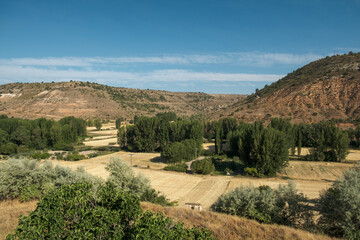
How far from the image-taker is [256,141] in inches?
1795

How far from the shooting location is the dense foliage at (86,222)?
26.9ft

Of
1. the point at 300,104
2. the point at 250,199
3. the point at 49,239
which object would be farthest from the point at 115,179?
the point at 300,104

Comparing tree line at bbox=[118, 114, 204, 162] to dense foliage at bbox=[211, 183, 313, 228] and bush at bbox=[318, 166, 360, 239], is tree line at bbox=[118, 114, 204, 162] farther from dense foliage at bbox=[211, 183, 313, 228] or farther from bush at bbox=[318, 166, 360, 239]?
bush at bbox=[318, 166, 360, 239]

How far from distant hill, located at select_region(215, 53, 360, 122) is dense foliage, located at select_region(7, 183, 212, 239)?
98756 millimetres

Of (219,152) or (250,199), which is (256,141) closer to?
(219,152)

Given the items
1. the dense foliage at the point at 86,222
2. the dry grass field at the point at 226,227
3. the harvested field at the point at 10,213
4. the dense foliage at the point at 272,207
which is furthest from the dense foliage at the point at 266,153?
the dense foliage at the point at 86,222

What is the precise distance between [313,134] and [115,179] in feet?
217

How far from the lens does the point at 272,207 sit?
1823 centimetres

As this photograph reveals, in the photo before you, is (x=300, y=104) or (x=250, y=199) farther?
(x=300, y=104)

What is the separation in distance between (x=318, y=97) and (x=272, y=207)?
4030 inches

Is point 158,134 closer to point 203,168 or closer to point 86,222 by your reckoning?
point 203,168

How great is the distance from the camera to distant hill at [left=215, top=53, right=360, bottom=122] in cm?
9369

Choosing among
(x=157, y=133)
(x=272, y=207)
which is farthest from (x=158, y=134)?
(x=272, y=207)

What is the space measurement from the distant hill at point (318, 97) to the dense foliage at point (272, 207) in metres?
85.3
